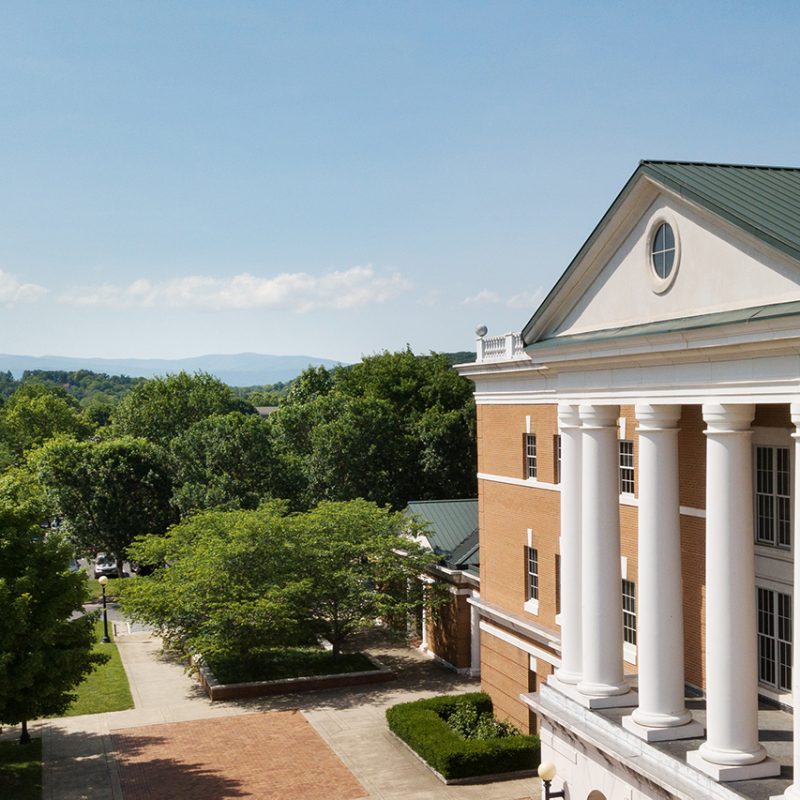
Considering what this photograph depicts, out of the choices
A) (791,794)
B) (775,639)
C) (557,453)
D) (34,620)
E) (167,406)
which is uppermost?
(167,406)

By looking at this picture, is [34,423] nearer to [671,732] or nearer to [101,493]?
[101,493]

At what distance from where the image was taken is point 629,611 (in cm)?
2486

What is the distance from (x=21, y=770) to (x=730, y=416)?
2363 cm

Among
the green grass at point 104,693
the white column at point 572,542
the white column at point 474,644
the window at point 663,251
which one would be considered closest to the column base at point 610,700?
the white column at point 572,542

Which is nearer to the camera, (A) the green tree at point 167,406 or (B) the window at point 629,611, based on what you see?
(B) the window at point 629,611

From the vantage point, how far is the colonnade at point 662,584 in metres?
16.6

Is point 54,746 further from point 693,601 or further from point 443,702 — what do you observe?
point 693,601

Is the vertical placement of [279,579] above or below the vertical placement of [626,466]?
below

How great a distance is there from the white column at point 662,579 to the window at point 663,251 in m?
2.72

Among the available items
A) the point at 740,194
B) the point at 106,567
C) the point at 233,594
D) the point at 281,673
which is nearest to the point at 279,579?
the point at 233,594

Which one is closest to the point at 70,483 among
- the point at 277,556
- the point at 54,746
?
the point at 277,556

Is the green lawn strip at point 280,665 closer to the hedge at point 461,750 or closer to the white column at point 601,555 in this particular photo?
the hedge at point 461,750

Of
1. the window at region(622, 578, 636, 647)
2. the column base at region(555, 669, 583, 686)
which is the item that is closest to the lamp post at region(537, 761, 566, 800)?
the column base at region(555, 669, 583, 686)

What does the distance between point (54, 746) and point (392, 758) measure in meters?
11.3
